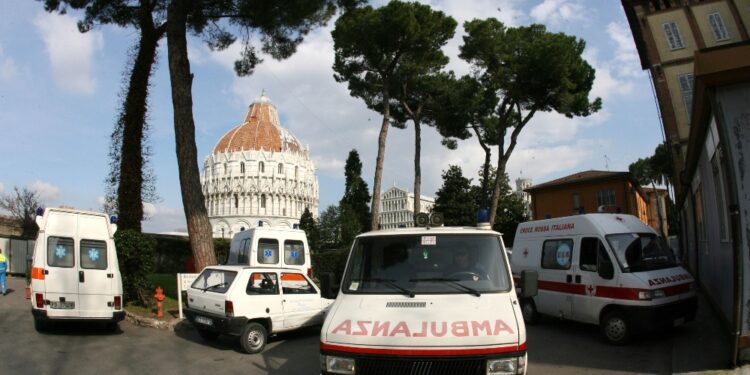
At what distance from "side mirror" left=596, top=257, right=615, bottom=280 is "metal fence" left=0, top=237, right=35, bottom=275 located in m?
25.8

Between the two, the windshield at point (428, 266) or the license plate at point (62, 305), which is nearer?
the windshield at point (428, 266)

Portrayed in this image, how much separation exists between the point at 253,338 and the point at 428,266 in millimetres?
5142

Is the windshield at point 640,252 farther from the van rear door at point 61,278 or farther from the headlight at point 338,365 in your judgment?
the van rear door at point 61,278

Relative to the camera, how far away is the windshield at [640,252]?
27.7ft

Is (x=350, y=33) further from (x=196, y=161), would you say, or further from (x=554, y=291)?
(x=554, y=291)

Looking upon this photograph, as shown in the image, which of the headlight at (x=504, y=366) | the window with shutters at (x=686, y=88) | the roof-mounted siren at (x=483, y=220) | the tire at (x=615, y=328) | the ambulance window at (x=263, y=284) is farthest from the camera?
the window with shutters at (x=686, y=88)

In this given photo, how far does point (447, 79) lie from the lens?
28969mm

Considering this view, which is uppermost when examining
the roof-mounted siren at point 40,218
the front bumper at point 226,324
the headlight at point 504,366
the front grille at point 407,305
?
the roof-mounted siren at point 40,218

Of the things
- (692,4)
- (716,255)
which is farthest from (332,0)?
(692,4)

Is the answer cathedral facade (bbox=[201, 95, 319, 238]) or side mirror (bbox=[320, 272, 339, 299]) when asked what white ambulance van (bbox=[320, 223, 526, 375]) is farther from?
cathedral facade (bbox=[201, 95, 319, 238])

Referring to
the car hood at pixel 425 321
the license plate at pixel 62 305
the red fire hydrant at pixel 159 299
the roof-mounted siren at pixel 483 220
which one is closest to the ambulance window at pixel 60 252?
the license plate at pixel 62 305

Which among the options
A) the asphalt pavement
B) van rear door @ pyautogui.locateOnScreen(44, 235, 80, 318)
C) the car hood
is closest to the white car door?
the asphalt pavement

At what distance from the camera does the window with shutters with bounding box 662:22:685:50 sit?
2672 centimetres

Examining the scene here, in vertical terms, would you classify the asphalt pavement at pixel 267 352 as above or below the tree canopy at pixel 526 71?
below
